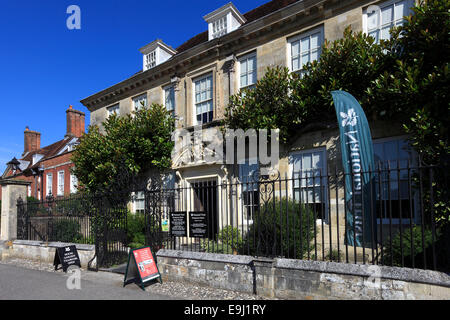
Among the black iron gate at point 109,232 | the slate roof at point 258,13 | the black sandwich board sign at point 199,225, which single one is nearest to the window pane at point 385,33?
the slate roof at point 258,13

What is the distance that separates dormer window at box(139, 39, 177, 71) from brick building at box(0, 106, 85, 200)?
699 cm

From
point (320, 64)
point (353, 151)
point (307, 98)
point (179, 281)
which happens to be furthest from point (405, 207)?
point (179, 281)

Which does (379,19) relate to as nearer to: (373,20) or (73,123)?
(373,20)

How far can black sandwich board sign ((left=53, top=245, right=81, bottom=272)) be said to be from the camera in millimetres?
8422

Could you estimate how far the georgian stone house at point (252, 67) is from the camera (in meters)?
8.57

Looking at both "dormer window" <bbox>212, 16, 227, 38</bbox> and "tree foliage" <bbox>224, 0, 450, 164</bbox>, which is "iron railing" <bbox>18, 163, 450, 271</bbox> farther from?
"dormer window" <bbox>212, 16, 227, 38</bbox>

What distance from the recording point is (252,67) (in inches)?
439

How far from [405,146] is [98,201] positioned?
852 cm

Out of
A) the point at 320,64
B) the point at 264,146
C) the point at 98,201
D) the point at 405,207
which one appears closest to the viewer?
the point at 405,207

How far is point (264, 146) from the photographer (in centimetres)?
982

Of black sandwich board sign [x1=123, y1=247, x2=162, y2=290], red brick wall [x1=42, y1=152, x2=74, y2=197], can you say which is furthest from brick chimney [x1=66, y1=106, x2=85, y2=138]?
black sandwich board sign [x1=123, y1=247, x2=162, y2=290]

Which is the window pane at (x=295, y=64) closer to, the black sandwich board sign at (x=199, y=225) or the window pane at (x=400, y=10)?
the window pane at (x=400, y=10)

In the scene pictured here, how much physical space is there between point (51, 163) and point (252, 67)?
2092cm
